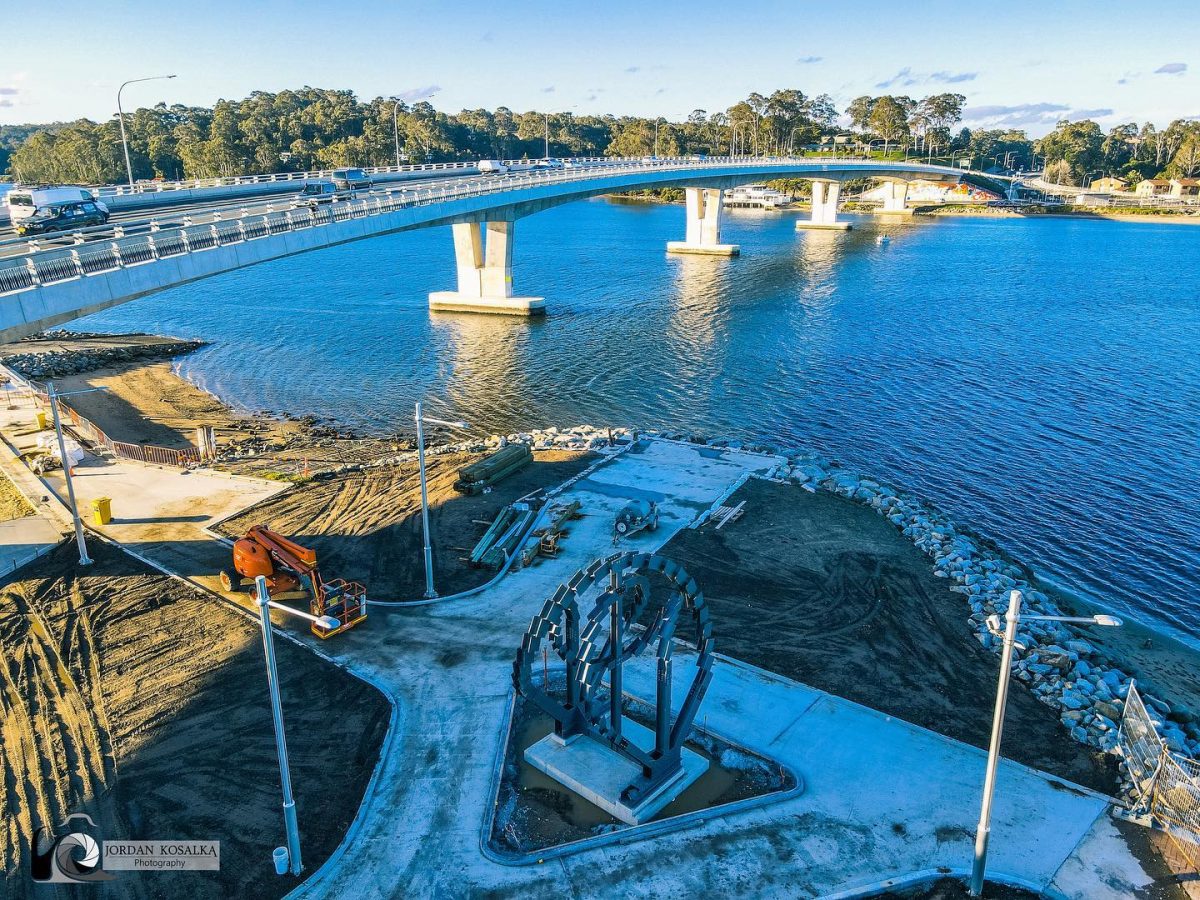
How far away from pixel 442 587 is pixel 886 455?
2650 centimetres

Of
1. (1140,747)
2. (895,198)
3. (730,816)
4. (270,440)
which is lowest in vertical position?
(730,816)

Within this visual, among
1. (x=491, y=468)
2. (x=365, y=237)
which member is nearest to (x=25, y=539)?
(x=491, y=468)

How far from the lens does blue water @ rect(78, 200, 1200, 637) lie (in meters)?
37.3

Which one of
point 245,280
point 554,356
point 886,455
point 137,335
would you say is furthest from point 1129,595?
point 245,280

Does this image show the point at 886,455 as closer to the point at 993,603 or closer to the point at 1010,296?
the point at 993,603

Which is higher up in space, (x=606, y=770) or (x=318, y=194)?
(x=318, y=194)

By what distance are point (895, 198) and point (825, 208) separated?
1612 inches

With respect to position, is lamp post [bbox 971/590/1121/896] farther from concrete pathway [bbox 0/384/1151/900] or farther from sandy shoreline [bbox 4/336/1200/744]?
sandy shoreline [bbox 4/336/1200/744]

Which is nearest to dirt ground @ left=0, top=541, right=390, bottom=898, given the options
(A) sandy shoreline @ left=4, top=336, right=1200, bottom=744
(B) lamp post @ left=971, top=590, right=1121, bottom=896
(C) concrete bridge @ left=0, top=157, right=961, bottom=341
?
(A) sandy shoreline @ left=4, top=336, right=1200, bottom=744

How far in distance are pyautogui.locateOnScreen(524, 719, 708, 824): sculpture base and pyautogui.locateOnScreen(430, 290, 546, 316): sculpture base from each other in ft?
191

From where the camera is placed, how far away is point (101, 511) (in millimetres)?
29688

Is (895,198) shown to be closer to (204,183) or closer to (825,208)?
(825,208)

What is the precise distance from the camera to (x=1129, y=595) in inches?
1180

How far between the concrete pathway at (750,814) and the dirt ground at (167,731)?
108cm
